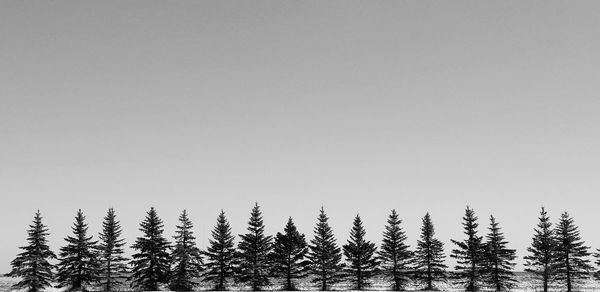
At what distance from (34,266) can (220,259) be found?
23.5 metres

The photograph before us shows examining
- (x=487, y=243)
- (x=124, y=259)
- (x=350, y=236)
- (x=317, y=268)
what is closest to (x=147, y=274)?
(x=124, y=259)

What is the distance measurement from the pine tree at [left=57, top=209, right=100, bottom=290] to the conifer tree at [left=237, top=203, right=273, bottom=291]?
19023 millimetres

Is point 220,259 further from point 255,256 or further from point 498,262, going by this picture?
point 498,262

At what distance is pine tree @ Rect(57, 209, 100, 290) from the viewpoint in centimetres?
7756

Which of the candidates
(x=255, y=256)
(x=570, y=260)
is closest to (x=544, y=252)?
(x=570, y=260)

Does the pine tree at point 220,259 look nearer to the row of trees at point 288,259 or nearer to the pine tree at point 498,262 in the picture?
the row of trees at point 288,259

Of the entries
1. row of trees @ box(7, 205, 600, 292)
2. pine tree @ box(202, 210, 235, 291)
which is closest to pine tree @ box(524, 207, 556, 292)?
row of trees @ box(7, 205, 600, 292)

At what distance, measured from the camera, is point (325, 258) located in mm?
83062

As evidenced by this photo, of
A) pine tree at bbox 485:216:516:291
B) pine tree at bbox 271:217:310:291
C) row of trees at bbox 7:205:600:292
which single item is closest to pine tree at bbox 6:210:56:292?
row of trees at bbox 7:205:600:292

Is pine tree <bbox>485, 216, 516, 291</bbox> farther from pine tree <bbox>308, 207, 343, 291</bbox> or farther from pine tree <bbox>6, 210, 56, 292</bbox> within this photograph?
pine tree <bbox>6, 210, 56, 292</bbox>

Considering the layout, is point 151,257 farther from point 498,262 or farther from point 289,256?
point 498,262

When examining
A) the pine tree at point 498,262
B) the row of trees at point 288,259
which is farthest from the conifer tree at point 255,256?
the pine tree at point 498,262

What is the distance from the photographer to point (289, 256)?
273ft

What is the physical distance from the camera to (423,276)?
8344cm
